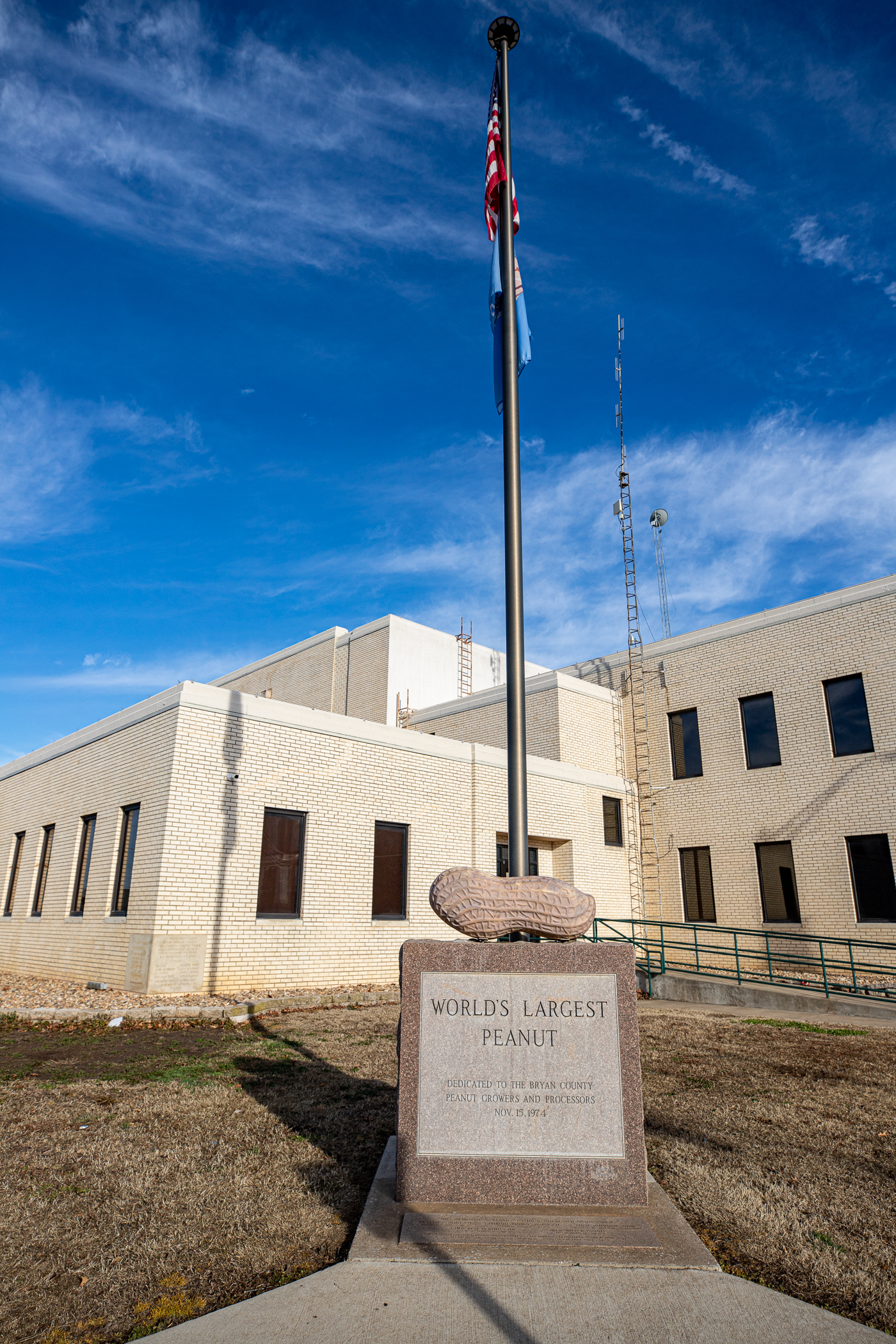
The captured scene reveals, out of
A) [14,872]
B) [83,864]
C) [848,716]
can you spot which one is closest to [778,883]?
[848,716]

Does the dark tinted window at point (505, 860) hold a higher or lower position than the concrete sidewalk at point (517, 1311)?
higher

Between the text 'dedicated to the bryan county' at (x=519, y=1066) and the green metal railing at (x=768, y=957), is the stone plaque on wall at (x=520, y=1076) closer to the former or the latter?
the text 'dedicated to the bryan county' at (x=519, y=1066)

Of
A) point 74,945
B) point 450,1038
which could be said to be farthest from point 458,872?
point 74,945

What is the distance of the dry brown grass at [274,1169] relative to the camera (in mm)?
3457

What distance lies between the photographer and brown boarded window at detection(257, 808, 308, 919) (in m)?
14.0

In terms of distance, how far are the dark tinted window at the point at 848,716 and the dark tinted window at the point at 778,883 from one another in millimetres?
2729

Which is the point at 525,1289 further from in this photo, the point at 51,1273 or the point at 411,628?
the point at 411,628

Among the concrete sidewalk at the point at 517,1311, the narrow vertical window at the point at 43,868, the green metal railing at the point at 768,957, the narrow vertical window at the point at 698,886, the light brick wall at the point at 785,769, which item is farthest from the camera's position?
the narrow vertical window at the point at 698,886

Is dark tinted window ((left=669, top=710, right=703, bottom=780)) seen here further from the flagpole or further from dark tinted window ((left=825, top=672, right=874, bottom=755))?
the flagpole

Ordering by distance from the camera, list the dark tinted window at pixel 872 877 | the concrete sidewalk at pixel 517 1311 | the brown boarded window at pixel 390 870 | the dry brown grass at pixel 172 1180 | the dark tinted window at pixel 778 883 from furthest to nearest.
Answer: the dark tinted window at pixel 778 883 → the dark tinted window at pixel 872 877 → the brown boarded window at pixel 390 870 → the dry brown grass at pixel 172 1180 → the concrete sidewalk at pixel 517 1311

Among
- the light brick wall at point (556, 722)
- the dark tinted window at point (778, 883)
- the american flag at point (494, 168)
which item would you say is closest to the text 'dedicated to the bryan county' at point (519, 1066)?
the american flag at point (494, 168)

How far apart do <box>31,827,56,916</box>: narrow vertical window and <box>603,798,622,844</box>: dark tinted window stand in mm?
13507

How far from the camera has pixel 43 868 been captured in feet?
59.5

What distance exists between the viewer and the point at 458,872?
502 centimetres
